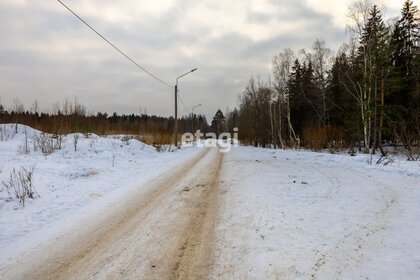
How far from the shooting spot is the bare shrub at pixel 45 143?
11.0 meters

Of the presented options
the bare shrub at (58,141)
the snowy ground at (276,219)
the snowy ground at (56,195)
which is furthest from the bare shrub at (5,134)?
A: the snowy ground at (276,219)

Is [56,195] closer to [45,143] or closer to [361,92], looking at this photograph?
[45,143]

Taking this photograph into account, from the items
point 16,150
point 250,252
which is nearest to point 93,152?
point 16,150

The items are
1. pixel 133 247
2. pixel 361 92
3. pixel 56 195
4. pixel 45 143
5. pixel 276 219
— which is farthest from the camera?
pixel 361 92

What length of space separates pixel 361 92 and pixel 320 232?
2014 centimetres

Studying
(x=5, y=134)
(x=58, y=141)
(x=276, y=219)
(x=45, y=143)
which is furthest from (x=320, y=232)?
(x=5, y=134)

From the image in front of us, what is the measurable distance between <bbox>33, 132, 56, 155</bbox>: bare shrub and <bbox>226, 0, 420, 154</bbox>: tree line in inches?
753

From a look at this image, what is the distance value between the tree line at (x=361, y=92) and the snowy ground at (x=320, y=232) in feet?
34.1

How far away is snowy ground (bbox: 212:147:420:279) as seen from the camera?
245 cm

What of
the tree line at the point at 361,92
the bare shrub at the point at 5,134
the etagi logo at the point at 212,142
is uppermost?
the tree line at the point at 361,92

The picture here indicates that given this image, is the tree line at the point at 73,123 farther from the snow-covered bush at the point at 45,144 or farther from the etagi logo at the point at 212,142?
the etagi logo at the point at 212,142

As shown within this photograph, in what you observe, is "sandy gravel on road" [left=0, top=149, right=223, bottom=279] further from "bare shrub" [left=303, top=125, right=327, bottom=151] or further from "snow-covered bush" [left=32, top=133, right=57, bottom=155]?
"bare shrub" [left=303, top=125, right=327, bottom=151]

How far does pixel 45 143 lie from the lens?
37.8 feet

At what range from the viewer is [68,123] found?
46.6ft
